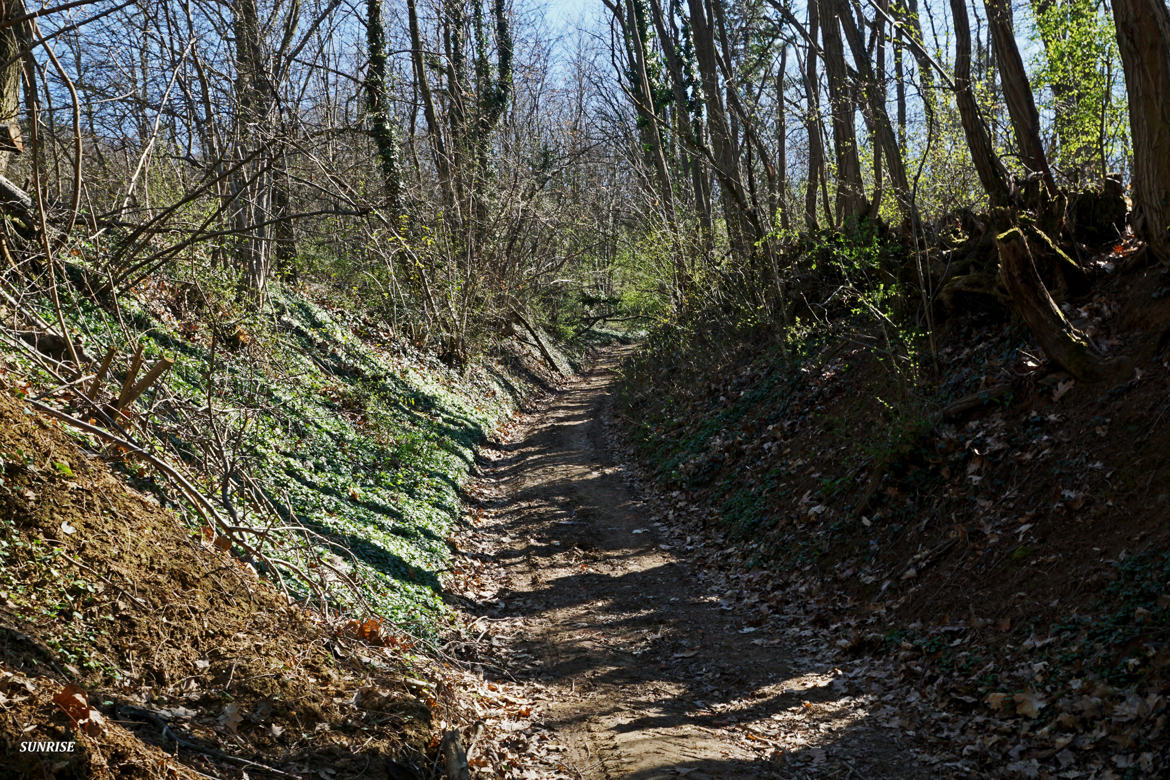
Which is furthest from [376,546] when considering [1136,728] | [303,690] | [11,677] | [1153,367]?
[1153,367]

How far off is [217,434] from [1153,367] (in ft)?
25.5

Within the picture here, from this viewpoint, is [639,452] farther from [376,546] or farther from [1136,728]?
[1136,728]

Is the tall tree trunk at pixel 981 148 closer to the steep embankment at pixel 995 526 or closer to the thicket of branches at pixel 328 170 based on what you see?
the steep embankment at pixel 995 526

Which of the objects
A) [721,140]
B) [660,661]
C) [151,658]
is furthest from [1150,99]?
[721,140]

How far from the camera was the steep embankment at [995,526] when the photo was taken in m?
4.59

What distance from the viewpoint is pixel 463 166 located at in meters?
17.8

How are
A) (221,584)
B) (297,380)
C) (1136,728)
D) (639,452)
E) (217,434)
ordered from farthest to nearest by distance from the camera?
(639,452) → (297,380) → (217,434) → (221,584) → (1136,728)

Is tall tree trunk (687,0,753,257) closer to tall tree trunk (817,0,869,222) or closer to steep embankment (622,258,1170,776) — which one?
tall tree trunk (817,0,869,222)

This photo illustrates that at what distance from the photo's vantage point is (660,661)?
21.6ft

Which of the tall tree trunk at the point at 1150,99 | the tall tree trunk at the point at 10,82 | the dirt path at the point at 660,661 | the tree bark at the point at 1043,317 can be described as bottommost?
the dirt path at the point at 660,661

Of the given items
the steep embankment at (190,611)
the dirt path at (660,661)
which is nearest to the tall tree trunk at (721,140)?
the dirt path at (660,661)

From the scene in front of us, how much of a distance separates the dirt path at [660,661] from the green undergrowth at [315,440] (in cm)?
108

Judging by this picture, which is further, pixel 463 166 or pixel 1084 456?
pixel 463 166

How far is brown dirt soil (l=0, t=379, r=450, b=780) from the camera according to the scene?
325 cm
